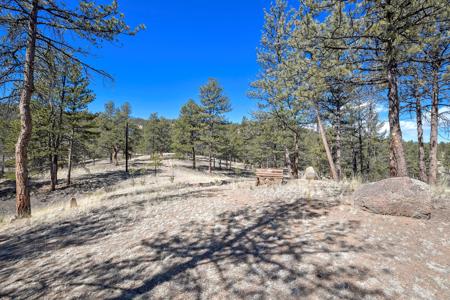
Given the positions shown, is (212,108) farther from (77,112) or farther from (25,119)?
(25,119)

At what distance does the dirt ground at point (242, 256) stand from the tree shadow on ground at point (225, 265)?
0.02 m

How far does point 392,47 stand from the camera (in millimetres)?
5281

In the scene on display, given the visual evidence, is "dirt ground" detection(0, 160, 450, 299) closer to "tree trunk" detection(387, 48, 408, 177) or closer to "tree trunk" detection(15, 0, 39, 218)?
"tree trunk" detection(387, 48, 408, 177)

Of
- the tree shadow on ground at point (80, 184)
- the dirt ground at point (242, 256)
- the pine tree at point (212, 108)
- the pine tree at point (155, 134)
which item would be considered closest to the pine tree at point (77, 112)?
the tree shadow on ground at point (80, 184)

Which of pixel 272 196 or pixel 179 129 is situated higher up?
pixel 179 129

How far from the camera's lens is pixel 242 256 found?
11.3 feet

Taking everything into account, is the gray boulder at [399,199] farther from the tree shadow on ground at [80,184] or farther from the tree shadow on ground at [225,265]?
the tree shadow on ground at [80,184]

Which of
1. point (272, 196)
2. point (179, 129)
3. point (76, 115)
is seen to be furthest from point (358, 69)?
point (179, 129)

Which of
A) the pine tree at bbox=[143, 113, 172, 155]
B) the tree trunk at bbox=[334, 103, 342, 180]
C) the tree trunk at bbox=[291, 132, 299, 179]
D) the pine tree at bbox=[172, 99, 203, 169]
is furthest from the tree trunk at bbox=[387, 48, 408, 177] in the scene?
the pine tree at bbox=[143, 113, 172, 155]

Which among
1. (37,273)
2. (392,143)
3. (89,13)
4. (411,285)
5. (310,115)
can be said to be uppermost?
(89,13)

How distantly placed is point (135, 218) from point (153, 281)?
3394 millimetres

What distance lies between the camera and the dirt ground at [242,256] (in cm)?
272

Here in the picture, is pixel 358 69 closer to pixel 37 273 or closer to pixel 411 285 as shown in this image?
pixel 411 285

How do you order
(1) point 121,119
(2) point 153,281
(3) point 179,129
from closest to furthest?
(2) point 153,281 → (3) point 179,129 → (1) point 121,119
